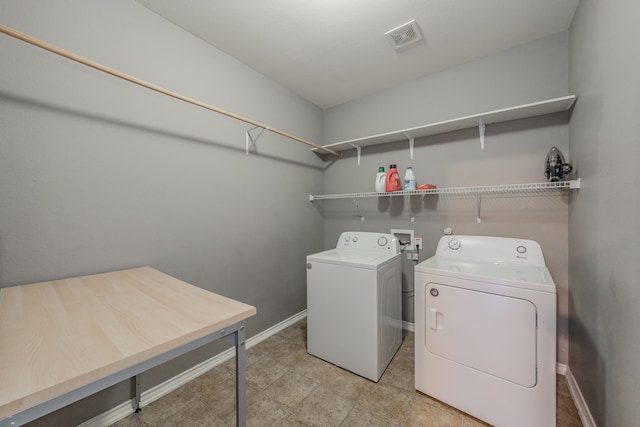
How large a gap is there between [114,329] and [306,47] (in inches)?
82.3

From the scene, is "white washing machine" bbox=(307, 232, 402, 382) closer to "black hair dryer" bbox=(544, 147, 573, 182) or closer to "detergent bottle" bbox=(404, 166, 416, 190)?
"detergent bottle" bbox=(404, 166, 416, 190)

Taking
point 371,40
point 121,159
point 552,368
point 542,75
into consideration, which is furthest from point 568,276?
point 121,159

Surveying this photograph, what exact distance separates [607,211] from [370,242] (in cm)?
142

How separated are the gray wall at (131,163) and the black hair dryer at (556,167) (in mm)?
2090

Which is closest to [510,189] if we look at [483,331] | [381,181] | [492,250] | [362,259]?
[492,250]

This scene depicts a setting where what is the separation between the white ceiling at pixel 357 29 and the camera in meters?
1.52

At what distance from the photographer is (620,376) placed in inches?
38.4

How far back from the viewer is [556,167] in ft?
5.29

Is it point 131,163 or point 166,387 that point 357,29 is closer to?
point 131,163

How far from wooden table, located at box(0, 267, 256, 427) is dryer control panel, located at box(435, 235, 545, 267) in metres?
1.59

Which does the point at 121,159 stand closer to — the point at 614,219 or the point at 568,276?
the point at 614,219

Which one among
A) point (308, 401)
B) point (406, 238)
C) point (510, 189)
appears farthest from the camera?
point (406, 238)

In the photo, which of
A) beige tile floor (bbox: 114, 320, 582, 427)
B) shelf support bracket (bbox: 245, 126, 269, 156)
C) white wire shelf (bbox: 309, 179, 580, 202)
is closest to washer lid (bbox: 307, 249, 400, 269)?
white wire shelf (bbox: 309, 179, 580, 202)

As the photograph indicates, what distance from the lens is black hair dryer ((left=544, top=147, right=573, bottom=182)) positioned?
5.26 feet
